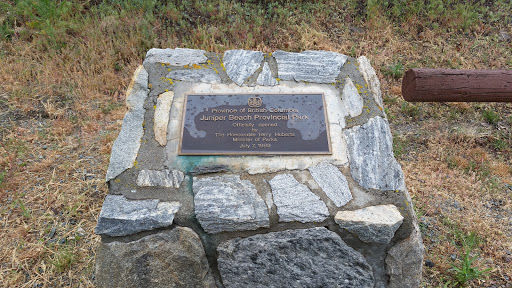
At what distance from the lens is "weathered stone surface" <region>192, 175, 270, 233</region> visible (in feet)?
7.87

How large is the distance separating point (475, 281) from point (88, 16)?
17.7 ft

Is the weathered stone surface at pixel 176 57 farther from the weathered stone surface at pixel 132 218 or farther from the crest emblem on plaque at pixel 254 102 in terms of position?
the weathered stone surface at pixel 132 218

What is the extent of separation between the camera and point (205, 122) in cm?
281

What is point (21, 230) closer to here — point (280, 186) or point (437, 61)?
point (280, 186)

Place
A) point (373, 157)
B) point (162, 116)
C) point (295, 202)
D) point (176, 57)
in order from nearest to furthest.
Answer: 1. point (295, 202)
2. point (373, 157)
3. point (162, 116)
4. point (176, 57)

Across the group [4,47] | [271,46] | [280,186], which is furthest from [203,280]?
[4,47]

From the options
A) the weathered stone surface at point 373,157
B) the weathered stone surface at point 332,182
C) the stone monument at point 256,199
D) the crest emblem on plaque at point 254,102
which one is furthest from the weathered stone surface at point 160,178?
the weathered stone surface at point 373,157

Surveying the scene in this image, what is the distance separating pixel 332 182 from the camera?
2549mm

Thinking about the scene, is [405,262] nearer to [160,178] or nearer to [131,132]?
[160,178]

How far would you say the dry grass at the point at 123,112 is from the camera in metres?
3.19

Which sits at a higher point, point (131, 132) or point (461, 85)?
point (461, 85)

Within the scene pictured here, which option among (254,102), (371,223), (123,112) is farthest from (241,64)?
(123,112)

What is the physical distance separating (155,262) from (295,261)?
2.78ft

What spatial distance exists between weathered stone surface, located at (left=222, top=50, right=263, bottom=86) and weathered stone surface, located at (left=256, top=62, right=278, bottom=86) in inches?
3.2
